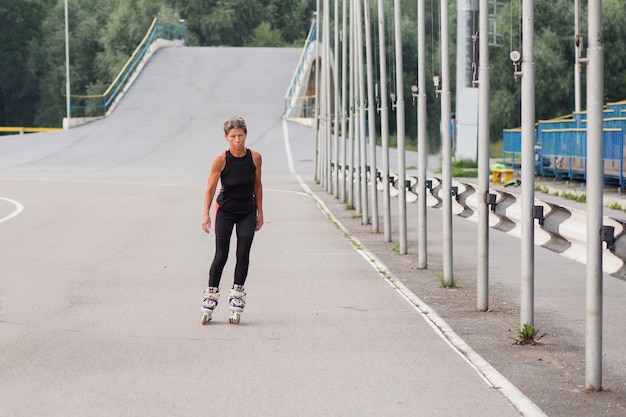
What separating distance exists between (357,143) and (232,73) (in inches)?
2187

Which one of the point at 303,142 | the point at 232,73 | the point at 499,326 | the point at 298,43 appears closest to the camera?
the point at 499,326

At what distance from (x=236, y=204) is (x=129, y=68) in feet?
232

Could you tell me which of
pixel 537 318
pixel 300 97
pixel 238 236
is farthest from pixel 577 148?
pixel 300 97

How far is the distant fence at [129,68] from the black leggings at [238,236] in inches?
2443

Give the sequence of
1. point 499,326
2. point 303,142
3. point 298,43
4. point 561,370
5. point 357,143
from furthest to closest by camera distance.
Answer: point 298,43, point 303,142, point 357,143, point 499,326, point 561,370

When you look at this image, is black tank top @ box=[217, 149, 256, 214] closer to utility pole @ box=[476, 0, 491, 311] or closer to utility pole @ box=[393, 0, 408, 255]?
utility pole @ box=[476, 0, 491, 311]

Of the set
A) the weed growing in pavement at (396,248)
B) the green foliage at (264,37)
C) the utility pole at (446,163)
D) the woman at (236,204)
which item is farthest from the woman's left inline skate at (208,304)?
the green foliage at (264,37)

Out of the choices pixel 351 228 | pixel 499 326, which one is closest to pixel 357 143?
pixel 351 228

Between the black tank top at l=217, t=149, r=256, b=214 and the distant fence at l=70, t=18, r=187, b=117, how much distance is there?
62129mm

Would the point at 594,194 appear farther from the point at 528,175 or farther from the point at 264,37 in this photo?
the point at 264,37

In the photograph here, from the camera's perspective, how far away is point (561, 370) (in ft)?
29.0

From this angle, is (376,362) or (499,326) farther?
(499,326)

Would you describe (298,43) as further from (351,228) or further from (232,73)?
(351,228)

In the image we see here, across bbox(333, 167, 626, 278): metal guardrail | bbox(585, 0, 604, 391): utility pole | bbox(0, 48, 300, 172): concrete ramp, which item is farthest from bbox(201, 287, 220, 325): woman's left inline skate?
bbox(0, 48, 300, 172): concrete ramp
